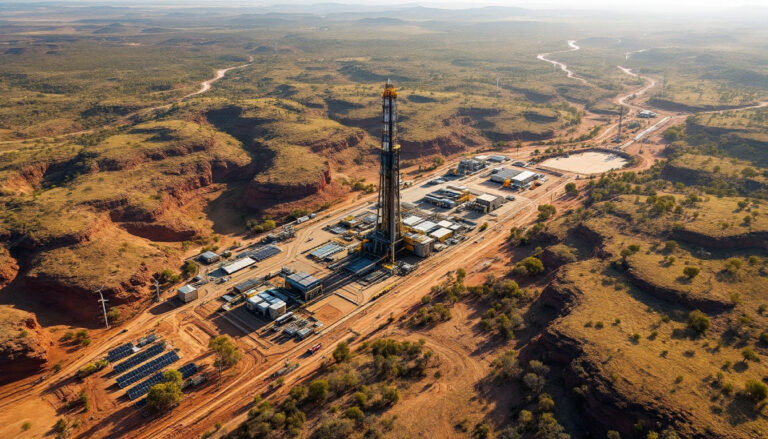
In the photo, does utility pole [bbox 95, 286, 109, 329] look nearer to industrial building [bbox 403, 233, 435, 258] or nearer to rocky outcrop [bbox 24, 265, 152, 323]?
rocky outcrop [bbox 24, 265, 152, 323]

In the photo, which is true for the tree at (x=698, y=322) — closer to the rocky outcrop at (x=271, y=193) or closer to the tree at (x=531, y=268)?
the tree at (x=531, y=268)

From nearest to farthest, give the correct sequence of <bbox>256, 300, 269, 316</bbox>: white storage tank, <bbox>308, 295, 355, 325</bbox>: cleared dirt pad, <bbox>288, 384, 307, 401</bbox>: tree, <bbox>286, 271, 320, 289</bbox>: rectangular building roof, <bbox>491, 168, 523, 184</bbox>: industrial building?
1. <bbox>288, 384, 307, 401</bbox>: tree
2. <bbox>256, 300, 269, 316</bbox>: white storage tank
3. <bbox>308, 295, 355, 325</bbox>: cleared dirt pad
4. <bbox>286, 271, 320, 289</bbox>: rectangular building roof
5. <bbox>491, 168, 523, 184</bbox>: industrial building

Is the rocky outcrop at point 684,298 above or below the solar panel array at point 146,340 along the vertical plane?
above

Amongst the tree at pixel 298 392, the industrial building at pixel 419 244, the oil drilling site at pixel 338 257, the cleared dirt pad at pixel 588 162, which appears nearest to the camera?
the tree at pixel 298 392

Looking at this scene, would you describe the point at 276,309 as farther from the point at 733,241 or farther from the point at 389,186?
the point at 733,241

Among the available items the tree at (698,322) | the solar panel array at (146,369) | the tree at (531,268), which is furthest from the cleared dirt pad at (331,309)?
the tree at (698,322)

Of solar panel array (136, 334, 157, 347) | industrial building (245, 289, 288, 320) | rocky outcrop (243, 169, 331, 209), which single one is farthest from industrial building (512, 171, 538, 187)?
solar panel array (136, 334, 157, 347)

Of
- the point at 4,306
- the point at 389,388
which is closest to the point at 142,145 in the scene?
the point at 4,306
